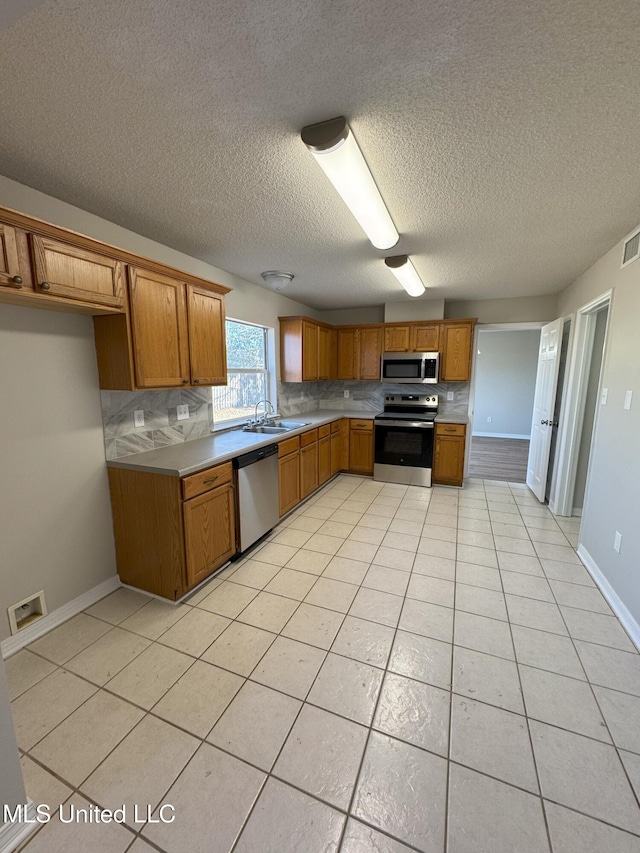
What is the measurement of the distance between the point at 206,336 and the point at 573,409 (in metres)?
3.57

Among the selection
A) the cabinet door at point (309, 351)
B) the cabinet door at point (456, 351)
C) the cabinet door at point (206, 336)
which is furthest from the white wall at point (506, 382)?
the cabinet door at point (206, 336)

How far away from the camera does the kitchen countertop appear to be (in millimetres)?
2211

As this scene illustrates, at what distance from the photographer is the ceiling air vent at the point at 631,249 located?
2.22 meters

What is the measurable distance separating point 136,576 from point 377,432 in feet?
10.7

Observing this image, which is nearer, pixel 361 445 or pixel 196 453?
pixel 196 453

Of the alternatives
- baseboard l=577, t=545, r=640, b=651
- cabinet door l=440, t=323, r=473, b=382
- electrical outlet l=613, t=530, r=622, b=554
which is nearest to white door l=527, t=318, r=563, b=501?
cabinet door l=440, t=323, r=473, b=382

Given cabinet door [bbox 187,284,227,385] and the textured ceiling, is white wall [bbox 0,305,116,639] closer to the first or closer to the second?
cabinet door [bbox 187,284,227,385]

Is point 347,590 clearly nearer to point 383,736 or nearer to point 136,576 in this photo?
point 383,736

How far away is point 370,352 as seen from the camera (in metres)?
5.05

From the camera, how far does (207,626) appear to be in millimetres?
2051

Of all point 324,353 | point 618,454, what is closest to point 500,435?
point 324,353

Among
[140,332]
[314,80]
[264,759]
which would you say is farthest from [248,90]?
[264,759]

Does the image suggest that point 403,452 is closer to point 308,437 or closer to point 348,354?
point 308,437

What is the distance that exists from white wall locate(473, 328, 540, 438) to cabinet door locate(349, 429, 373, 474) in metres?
3.86
